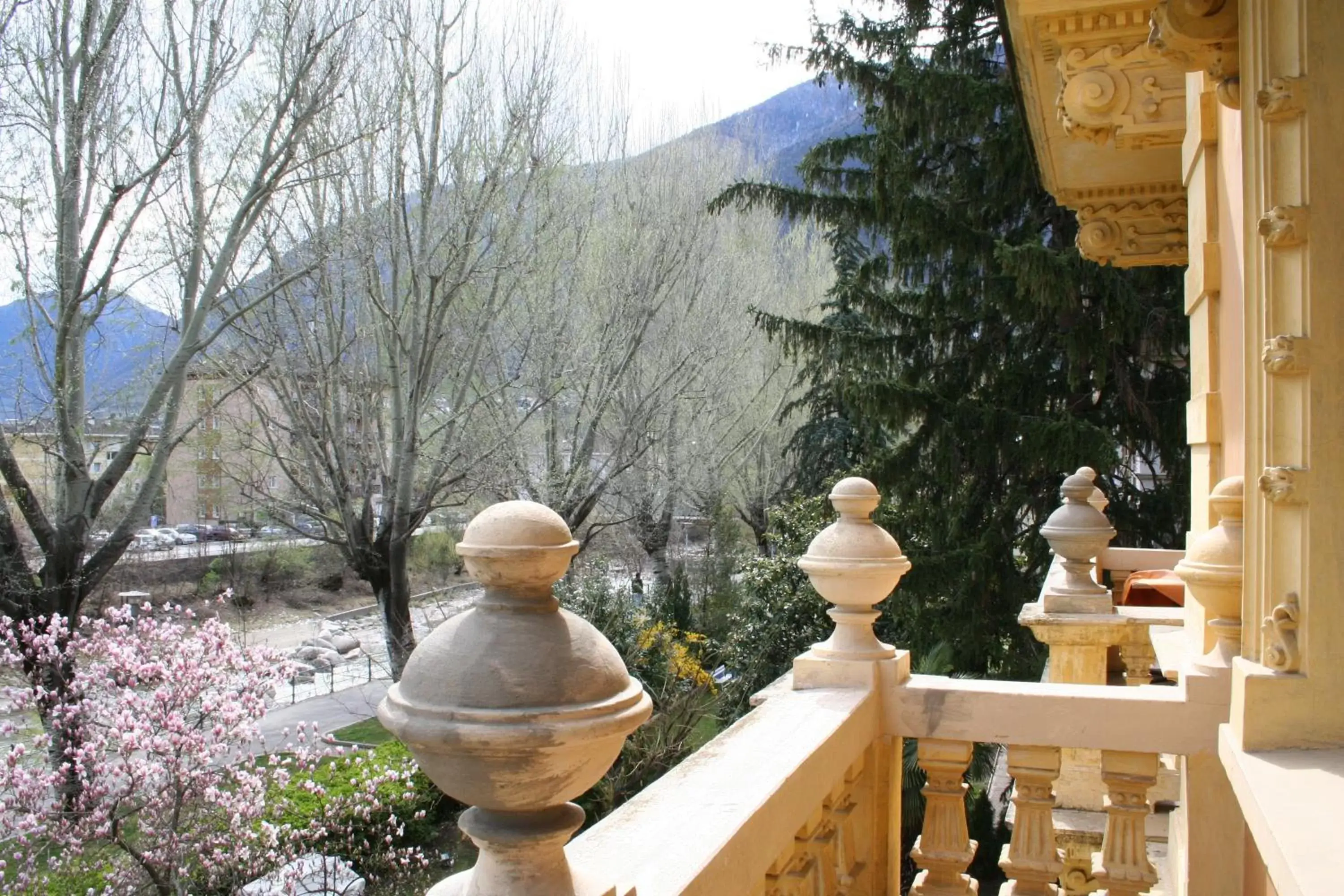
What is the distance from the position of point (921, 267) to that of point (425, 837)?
11.1 m

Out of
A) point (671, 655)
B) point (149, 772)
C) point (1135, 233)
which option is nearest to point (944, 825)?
point (1135, 233)

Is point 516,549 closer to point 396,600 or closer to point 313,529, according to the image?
point 396,600

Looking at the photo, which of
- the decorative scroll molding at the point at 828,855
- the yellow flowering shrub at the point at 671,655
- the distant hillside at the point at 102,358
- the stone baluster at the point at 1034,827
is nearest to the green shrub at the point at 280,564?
the yellow flowering shrub at the point at 671,655

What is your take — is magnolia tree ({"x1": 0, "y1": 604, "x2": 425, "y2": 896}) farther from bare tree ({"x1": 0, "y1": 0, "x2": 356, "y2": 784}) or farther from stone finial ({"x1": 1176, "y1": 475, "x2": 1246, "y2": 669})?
stone finial ({"x1": 1176, "y1": 475, "x2": 1246, "y2": 669})

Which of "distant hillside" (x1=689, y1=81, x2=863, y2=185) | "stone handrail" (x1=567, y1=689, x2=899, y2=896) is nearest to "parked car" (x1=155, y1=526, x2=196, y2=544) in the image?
"distant hillside" (x1=689, y1=81, x2=863, y2=185)

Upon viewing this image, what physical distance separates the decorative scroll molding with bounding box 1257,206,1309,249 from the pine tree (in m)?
11.0

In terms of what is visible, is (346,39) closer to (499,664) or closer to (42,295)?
(42,295)

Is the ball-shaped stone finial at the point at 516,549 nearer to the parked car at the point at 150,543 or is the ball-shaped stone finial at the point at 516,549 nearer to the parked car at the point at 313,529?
the parked car at the point at 313,529

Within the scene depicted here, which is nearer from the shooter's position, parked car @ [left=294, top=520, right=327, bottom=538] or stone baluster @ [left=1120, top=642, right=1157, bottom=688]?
stone baluster @ [left=1120, top=642, right=1157, bottom=688]

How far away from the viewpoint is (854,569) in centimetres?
338

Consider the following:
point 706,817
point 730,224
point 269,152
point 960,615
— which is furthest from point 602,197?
point 706,817

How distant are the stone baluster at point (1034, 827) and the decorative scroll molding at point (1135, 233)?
427 cm

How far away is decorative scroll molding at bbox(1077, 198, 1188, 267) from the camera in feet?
21.8

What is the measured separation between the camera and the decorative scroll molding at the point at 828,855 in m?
2.67
